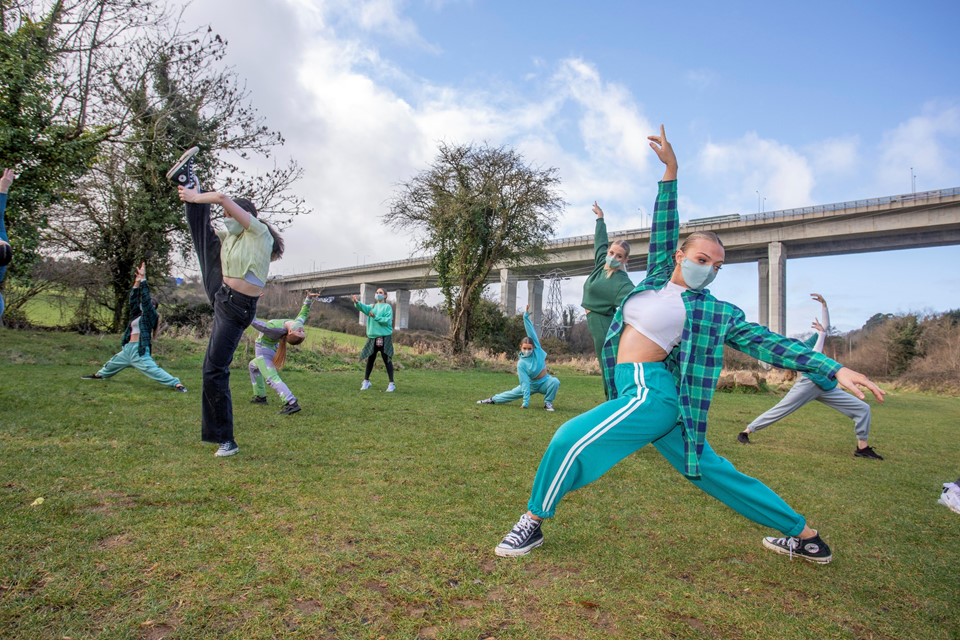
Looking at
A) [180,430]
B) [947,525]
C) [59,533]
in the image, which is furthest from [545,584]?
[180,430]

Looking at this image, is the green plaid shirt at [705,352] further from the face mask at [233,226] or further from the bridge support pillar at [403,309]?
the bridge support pillar at [403,309]

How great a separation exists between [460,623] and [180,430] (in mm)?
4755

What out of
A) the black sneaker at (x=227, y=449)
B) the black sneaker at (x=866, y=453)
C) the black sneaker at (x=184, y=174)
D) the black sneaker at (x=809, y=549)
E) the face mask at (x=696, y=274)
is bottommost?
the black sneaker at (x=866, y=453)

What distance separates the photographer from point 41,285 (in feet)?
50.0

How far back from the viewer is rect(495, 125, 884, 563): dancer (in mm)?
2928

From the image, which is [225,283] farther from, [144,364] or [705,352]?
[144,364]

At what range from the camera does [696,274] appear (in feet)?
10.4

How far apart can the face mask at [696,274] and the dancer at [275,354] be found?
18.6 ft

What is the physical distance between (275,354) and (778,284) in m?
36.1

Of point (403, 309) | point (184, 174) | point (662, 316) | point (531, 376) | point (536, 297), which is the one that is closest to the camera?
point (662, 316)

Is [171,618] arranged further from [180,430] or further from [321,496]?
[180,430]

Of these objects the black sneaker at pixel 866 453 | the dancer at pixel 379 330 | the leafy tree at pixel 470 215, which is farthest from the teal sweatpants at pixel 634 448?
the leafy tree at pixel 470 215

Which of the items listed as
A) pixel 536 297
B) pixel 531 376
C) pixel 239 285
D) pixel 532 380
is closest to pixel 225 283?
pixel 239 285

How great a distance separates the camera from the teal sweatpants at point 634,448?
9.57 ft
